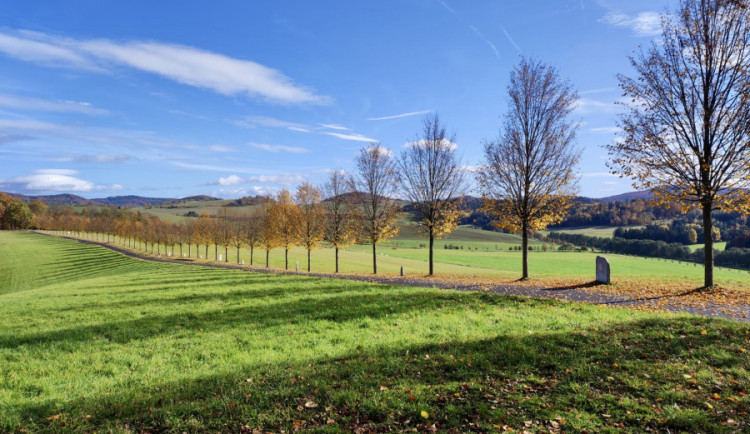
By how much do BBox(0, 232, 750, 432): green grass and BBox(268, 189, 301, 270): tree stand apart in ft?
97.3

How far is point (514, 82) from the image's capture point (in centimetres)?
2270

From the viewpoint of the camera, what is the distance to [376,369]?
6.91m

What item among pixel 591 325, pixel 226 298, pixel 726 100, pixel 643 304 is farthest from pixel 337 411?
pixel 726 100

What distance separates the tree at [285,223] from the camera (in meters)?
42.4

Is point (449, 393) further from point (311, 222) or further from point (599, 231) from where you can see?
point (599, 231)

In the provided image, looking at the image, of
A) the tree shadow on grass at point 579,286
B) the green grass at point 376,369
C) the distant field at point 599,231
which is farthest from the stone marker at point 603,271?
the distant field at point 599,231

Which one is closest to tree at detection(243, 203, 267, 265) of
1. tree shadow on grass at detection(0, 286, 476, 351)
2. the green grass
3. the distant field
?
tree shadow on grass at detection(0, 286, 476, 351)

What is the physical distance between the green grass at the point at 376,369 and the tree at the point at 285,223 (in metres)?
29.6

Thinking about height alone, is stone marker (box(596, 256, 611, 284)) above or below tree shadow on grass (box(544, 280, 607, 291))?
above

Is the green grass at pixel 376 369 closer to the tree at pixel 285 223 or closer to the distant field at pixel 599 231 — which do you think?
the tree at pixel 285 223

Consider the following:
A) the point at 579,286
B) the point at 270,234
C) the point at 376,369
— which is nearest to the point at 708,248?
the point at 579,286

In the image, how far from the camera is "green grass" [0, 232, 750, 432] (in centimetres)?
532

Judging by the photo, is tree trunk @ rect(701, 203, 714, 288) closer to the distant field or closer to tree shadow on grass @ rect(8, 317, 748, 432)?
tree shadow on grass @ rect(8, 317, 748, 432)

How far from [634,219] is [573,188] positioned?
523 ft
